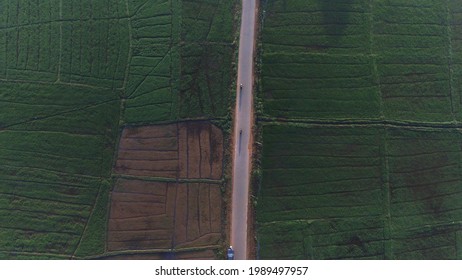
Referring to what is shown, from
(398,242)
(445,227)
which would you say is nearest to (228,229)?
(398,242)

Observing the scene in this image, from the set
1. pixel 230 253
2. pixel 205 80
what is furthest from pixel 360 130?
pixel 230 253

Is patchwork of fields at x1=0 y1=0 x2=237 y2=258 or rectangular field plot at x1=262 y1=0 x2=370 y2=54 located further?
rectangular field plot at x1=262 y1=0 x2=370 y2=54

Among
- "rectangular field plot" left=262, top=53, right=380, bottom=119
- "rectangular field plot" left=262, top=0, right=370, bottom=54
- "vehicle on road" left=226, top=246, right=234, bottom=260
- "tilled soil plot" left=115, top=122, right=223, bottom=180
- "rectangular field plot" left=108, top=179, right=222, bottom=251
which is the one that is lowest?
"vehicle on road" left=226, top=246, right=234, bottom=260

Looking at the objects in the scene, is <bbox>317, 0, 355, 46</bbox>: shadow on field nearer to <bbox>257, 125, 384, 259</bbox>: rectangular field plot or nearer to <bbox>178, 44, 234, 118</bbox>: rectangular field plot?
<bbox>257, 125, 384, 259</bbox>: rectangular field plot

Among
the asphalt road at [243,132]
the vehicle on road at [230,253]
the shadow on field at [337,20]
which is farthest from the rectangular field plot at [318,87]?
the vehicle on road at [230,253]

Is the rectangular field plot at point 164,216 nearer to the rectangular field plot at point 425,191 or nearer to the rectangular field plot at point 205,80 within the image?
the rectangular field plot at point 205,80

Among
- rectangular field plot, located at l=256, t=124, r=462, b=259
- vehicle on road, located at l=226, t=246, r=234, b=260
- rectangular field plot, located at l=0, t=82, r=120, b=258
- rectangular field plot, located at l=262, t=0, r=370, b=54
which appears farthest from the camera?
rectangular field plot, located at l=262, t=0, r=370, b=54

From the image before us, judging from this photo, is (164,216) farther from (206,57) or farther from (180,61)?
(206,57)

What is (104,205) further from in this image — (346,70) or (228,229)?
(346,70)

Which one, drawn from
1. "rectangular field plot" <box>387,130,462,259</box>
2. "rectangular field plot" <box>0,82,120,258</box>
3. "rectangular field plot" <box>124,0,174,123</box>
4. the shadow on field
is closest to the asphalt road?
"rectangular field plot" <box>124,0,174,123</box>
